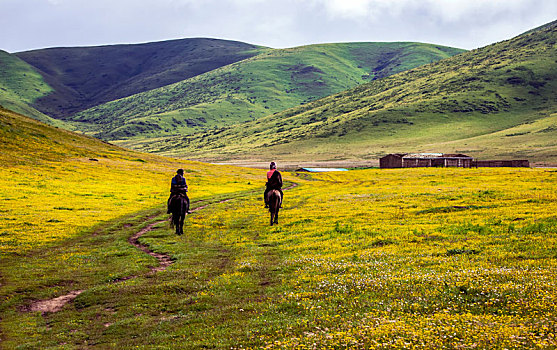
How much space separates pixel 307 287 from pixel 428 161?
5503 inches

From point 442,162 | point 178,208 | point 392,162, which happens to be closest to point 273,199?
point 178,208

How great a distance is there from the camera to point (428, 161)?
146125mm

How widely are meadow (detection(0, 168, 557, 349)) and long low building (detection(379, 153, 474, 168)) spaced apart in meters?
116

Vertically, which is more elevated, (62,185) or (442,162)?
(442,162)

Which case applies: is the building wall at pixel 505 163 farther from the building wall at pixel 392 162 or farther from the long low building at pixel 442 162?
the building wall at pixel 392 162

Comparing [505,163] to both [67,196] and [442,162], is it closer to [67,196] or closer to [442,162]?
[442,162]

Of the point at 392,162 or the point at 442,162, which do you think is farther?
the point at 392,162

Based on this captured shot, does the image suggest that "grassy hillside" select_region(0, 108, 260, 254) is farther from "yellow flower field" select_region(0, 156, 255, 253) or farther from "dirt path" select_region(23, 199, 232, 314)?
"dirt path" select_region(23, 199, 232, 314)

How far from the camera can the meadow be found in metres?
11.0

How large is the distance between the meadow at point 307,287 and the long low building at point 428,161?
116 metres

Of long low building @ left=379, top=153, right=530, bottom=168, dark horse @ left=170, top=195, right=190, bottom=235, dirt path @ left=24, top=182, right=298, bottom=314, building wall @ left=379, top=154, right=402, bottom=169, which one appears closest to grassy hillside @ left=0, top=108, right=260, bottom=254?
dirt path @ left=24, top=182, right=298, bottom=314

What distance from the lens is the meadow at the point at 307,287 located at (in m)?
11.0

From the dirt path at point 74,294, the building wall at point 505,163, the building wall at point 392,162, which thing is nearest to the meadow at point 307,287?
the dirt path at point 74,294

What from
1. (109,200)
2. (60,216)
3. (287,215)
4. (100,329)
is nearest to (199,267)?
(100,329)
